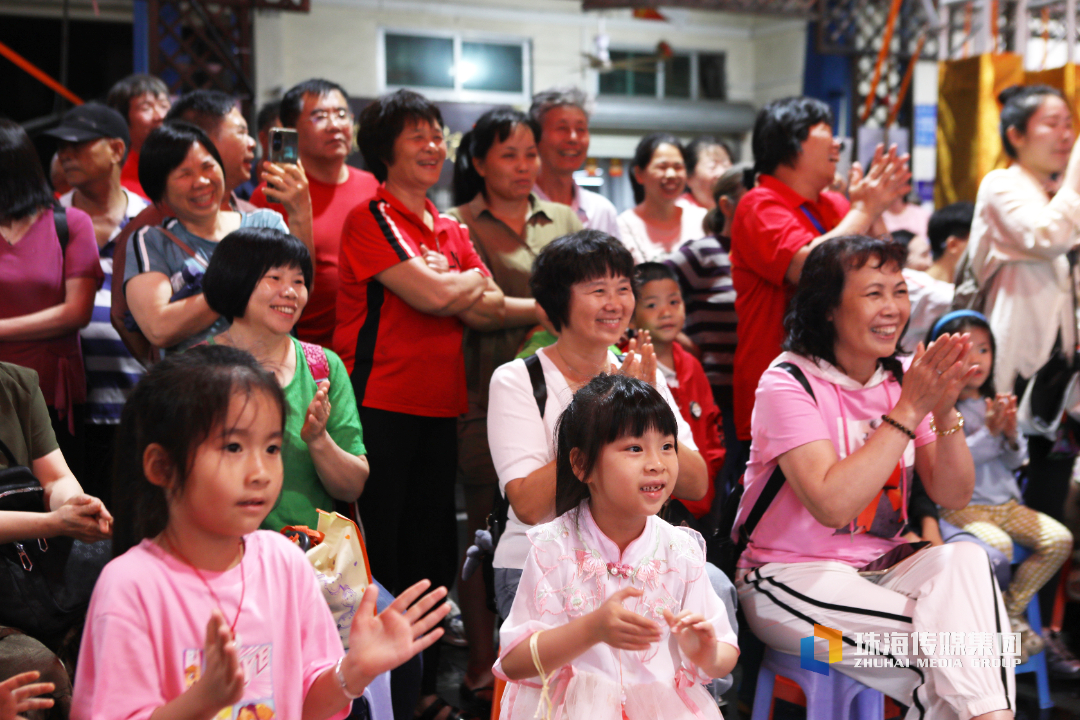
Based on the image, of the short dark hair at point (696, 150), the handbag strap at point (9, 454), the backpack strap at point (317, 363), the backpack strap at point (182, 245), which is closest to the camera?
the handbag strap at point (9, 454)

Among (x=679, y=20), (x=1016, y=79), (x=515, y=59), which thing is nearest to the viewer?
(x=1016, y=79)

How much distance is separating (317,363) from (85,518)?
0.62 metres

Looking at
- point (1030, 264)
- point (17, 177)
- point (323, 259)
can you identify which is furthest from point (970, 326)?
point (17, 177)

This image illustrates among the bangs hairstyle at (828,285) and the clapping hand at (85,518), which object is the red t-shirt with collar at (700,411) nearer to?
the bangs hairstyle at (828,285)

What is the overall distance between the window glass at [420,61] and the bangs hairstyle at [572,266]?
771cm

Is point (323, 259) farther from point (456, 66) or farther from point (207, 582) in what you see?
point (456, 66)

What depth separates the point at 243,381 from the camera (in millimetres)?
1323

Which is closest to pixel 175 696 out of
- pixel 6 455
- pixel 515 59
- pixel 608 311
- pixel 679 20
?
pixel 6 455

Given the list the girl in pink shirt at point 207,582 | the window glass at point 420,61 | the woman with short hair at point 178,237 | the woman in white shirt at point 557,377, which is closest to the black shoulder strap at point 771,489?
the woman in white shirt at point 557,377

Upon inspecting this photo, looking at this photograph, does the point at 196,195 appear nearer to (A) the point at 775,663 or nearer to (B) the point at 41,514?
(B) the point at 41,514

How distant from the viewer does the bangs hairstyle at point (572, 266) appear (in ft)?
6.92

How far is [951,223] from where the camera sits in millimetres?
3664

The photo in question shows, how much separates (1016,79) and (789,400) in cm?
283

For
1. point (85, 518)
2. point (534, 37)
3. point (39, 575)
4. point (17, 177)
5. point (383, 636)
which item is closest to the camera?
point (383, 636)
